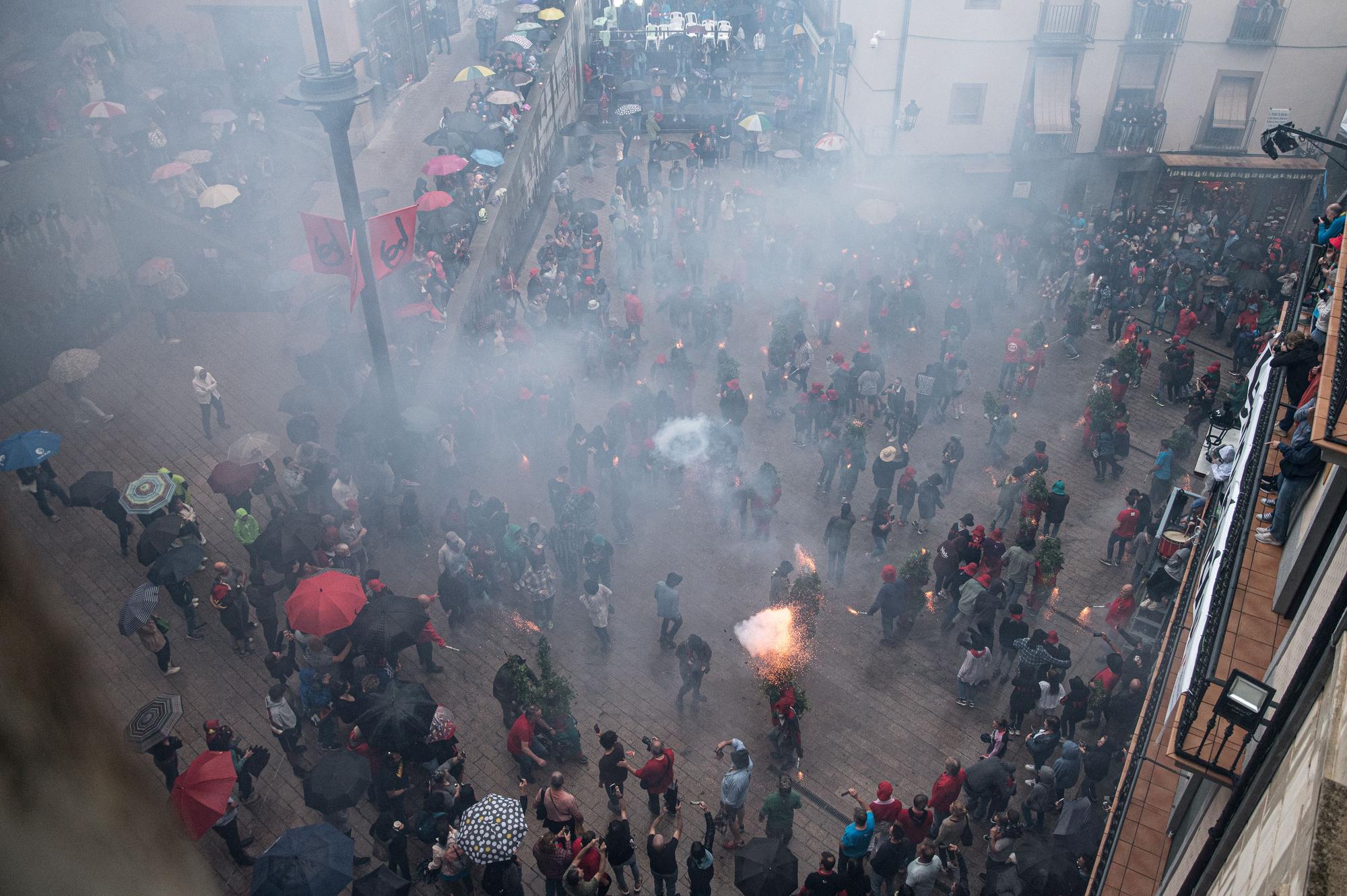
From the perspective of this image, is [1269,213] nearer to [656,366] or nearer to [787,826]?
[656,366]

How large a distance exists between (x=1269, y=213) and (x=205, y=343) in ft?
103

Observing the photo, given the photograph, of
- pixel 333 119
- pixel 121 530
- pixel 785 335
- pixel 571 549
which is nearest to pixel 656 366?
pixel 785 335

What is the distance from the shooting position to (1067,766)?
11312 mm

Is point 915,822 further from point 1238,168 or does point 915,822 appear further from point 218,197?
point 1238,168

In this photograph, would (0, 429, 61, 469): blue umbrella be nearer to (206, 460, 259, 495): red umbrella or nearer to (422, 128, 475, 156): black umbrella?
(206, 460, 259, 495): red umbrella

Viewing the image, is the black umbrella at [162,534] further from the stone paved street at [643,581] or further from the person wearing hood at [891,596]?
the person wearing hood at [891,596]

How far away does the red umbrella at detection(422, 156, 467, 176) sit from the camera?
77.6ft

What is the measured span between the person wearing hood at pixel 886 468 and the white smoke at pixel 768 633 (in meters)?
2.71

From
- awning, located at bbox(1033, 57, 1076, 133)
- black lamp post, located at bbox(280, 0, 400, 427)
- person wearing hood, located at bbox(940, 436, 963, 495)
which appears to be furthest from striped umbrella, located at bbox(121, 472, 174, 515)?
awning, located at bbox(1033, 57, 1076, 133)

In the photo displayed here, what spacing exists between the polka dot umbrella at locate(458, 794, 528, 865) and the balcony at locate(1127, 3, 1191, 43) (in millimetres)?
29343

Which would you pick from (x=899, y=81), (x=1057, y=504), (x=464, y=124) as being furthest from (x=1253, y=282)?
(x=464, y=124)

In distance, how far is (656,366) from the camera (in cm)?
1950

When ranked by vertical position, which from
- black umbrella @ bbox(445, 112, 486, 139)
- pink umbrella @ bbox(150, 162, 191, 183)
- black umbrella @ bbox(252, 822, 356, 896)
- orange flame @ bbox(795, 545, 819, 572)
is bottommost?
orange flame @ bbox(795, 545, 819, 572)

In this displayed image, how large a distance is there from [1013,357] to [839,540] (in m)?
7.60
